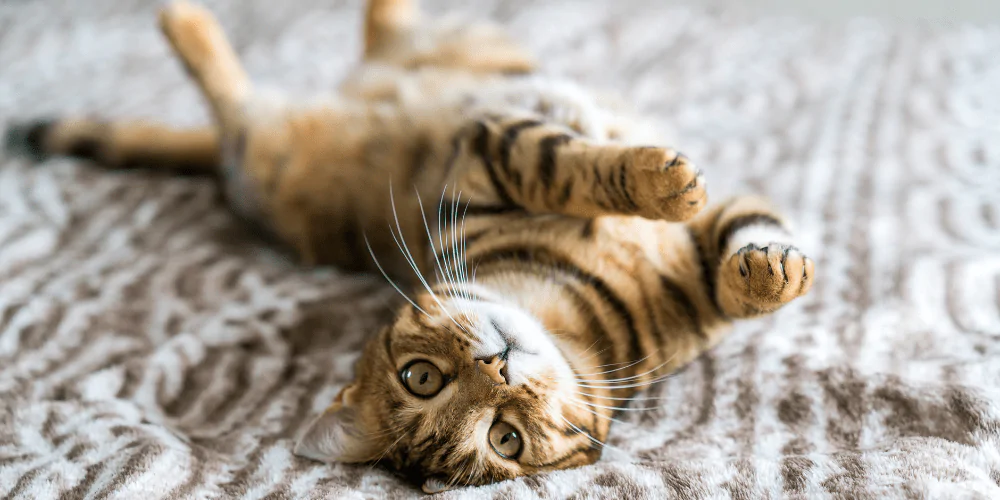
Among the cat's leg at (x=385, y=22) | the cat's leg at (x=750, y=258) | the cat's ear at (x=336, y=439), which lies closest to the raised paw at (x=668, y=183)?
the cat's leg at (x=750, y=258)

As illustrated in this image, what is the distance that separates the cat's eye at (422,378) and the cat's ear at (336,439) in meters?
0.08

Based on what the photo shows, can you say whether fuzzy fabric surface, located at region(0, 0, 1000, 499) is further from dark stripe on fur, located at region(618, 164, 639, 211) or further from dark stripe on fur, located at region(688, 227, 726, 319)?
dark stripe on fur, located at region(618, 164, 639, 211)

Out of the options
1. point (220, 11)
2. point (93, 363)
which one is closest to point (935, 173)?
point (93, 363)

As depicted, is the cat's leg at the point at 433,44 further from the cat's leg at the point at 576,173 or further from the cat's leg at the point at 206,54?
the cat's leg at the point at 576,173

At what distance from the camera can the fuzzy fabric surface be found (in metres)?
0.88

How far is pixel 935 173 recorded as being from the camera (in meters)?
1.53

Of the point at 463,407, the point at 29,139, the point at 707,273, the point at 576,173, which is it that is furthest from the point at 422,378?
the point at 29,139

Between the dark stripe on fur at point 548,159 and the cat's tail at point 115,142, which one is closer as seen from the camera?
the dark stripe on fur at point 548,159

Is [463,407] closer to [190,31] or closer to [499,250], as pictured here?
[499,250]

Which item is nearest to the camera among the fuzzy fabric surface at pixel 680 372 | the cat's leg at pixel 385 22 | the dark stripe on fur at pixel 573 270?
the fuzzy fabric surface at pixel 680 372

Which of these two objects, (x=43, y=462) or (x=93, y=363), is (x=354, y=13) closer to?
(x=93, y=363)

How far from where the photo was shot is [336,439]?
952 millimetres

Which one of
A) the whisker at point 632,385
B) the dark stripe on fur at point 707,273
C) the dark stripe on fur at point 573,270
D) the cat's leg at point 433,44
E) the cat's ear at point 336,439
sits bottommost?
the cat's ear at point 336,439

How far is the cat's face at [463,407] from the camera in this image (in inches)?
36.0
